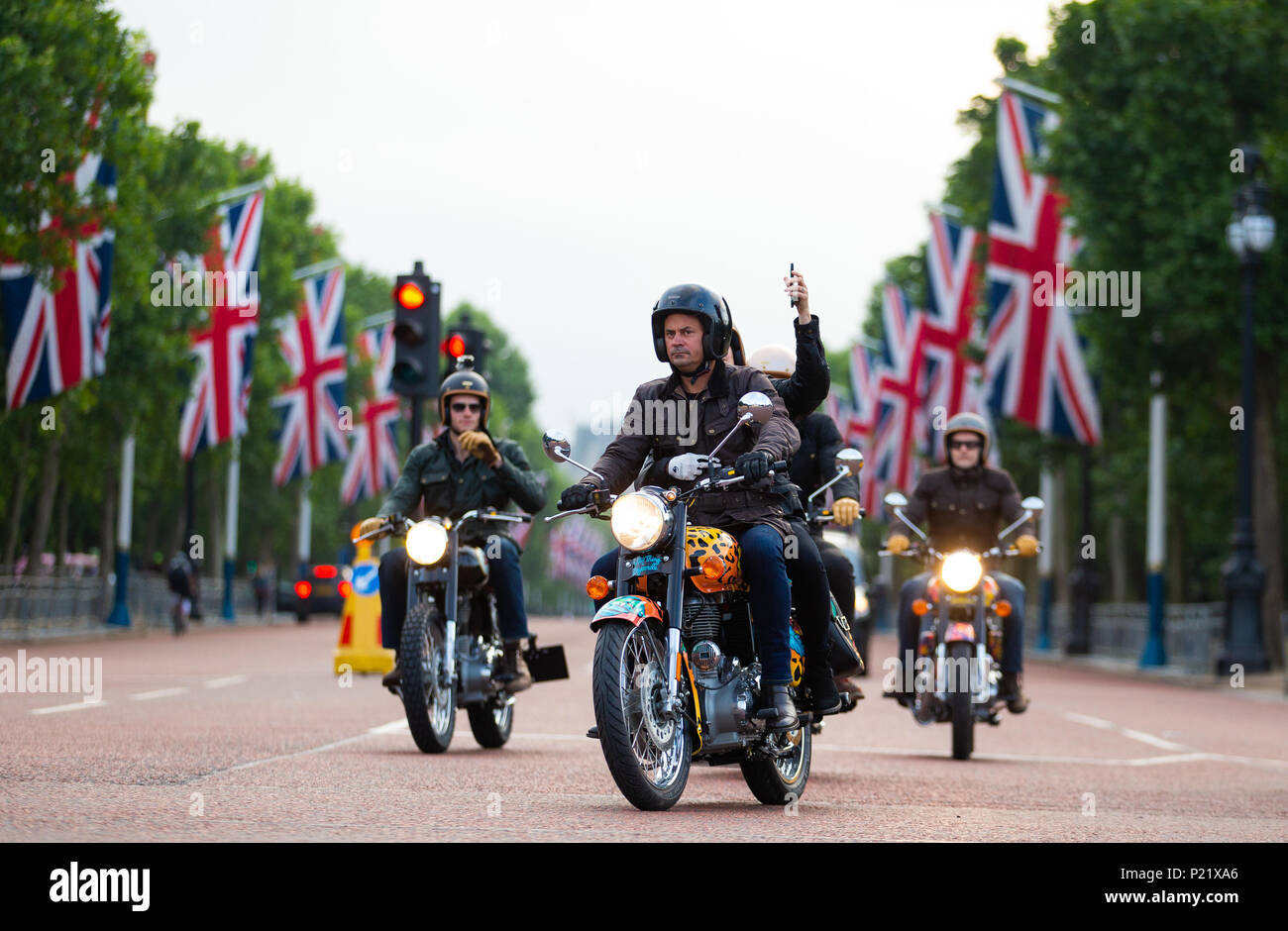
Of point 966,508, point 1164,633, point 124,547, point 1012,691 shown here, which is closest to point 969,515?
point 966,508

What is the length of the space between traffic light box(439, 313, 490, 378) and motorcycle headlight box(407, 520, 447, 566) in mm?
3781

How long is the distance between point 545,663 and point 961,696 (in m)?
2.50

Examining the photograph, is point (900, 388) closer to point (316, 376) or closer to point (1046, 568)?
point (1046, 568)

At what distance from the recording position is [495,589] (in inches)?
458

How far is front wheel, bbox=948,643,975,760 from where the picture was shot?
1209cm

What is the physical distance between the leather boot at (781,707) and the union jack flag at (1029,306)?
2600 centimetres

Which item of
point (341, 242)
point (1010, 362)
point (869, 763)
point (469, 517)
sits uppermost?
point (341, 242)

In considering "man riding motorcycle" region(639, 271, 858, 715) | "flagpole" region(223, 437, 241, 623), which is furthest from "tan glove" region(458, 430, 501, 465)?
"flagpole" region(223, 437, 241, 623)

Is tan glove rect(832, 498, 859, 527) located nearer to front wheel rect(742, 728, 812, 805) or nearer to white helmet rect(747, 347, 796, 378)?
white helmet rect(747, 347, 796, 378)

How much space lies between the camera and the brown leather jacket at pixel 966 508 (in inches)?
509

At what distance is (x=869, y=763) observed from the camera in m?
11.6
